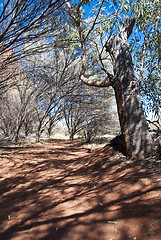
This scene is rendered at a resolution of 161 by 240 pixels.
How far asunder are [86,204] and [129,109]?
244 centimetres

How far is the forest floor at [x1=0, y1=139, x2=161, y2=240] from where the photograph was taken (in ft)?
5.41

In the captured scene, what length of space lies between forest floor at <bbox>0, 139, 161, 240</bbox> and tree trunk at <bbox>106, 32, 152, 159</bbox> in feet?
1.30

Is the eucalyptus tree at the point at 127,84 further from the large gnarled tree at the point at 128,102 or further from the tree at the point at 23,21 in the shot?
the tree at the point at 23,21

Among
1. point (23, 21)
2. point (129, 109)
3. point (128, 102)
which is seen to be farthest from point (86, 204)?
point (23, 21)

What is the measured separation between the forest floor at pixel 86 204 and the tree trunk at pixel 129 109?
A: 0.40 m

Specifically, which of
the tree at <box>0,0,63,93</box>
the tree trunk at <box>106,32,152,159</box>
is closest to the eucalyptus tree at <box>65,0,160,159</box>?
the tree trunk at <box>106,32,152,159</box>

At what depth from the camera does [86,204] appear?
7.43 feet

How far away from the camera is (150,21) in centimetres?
470

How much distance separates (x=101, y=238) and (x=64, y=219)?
565 millimetres

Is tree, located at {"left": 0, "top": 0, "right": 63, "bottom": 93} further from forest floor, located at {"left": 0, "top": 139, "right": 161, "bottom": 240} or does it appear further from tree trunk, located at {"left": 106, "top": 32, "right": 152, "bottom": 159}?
forest floor, located at {"left": 0, "top": 139, "right": 161, "bottom": 240}

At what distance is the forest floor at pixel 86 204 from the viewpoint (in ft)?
5.41

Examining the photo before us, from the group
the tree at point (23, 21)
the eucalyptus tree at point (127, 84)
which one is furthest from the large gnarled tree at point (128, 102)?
the tree at point (23, 21)

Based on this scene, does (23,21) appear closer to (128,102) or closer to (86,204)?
(128,102)

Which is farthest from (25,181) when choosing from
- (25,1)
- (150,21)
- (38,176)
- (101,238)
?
(150,21)
